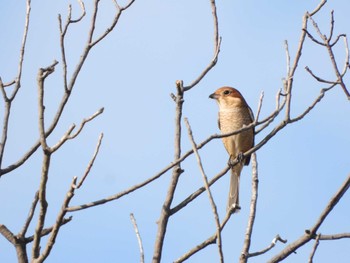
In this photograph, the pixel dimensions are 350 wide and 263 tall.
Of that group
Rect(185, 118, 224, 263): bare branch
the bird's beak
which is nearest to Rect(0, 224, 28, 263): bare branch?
Rect(185, 118, 224, 263): bare branch

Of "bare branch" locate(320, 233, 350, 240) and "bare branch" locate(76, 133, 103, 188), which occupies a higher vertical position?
"bare branch" locate(76, 133, 103, 188)

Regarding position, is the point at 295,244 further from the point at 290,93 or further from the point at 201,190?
the point at 290,93

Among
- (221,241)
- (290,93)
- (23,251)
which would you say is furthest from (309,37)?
(23,251)

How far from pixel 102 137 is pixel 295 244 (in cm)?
101

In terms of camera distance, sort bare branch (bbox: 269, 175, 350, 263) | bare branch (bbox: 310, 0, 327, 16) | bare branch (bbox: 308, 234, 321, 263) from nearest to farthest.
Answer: bare branch (bbox: 308, 234, 321, 263)
bare branch (bbox: 269, 175, 350, 263)
bare branch (bbox: 310, 0, 327, 16)

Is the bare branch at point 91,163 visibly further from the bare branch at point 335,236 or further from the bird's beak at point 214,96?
the bird's beak at point 214,96

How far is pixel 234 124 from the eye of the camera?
25.3 ft

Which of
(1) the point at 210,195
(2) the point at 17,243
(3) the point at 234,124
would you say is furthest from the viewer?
(3) the point at 234,124

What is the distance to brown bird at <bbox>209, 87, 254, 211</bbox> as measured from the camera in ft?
24.7

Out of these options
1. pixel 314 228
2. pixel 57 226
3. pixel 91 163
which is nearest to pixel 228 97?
pixel 314 228

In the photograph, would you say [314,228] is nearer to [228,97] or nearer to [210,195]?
[210,195]

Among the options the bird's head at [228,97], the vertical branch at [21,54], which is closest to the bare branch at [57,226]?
the vertical branch at [21,54]

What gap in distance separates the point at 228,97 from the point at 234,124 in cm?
57

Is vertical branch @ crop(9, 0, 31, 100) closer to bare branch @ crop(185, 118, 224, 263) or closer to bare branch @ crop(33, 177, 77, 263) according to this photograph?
bare branch @ crop(33, 177, 77, 263)
